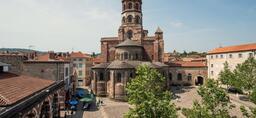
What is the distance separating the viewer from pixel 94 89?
44719mm

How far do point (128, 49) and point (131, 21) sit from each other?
1184 centimetres

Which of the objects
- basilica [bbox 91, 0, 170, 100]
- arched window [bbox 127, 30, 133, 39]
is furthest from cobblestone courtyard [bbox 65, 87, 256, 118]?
arched window [bbox 127, 30, 133, 39]

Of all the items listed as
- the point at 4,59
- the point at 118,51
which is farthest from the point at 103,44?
the point at 4,59

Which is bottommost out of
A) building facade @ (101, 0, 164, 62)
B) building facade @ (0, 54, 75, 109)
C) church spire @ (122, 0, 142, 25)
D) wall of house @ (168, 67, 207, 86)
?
wall of house @ (168, 67, 207, 86)

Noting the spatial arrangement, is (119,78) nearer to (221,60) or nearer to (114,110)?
(114,110)

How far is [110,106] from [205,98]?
21921 millimetres

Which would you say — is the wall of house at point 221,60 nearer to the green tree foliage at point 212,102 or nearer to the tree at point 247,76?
the tree at point 247,76

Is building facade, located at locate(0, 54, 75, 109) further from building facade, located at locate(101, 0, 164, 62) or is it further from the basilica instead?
building facade, located at locate(101, 0, 164, 62)

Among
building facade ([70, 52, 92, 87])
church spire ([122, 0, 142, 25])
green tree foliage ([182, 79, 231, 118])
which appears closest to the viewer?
green tree foliage ([182, 79, 231, 118])

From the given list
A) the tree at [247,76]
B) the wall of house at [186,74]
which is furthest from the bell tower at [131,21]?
the tree at [247,76]

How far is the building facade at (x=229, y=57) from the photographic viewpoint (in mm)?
46156

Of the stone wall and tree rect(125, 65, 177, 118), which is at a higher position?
the stone wall

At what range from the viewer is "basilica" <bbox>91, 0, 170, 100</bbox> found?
43.8 meters

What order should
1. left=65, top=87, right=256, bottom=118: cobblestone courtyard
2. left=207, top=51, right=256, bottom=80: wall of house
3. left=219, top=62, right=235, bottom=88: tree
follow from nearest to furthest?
left=65, top=87, right=256, bottom=118: cobblestone courtyard, left=219, top=62, right=235, bottom=88: tree, left=207, top=51, right=256, bottom=80: wall of house
